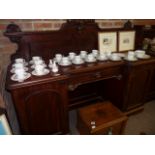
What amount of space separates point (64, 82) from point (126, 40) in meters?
1.20

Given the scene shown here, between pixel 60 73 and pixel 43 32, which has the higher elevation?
pixel 43 32

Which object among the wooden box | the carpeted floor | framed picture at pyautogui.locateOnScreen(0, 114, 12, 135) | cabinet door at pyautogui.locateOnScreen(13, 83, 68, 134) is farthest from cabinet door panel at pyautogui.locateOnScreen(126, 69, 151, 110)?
framed picture at pyautogui.locateOnScreen(0, 114, 12, 135)

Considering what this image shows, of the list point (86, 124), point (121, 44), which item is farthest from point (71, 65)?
point (121, 44)

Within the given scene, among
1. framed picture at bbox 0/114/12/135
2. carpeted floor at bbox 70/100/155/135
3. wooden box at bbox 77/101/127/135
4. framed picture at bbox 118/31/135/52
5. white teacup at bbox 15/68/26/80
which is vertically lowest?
carpeted floor at bbox 70/100/155/135

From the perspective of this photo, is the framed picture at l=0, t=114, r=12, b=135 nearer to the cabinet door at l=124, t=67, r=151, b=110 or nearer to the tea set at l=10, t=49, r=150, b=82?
the tea set at l=10, t=49, r=150, b=82

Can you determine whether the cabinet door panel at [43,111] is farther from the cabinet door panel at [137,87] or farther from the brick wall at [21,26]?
the cabinet door panel at [137,87]

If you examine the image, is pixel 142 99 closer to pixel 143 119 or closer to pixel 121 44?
pixel 143 119

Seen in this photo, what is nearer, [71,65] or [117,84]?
[71,65]

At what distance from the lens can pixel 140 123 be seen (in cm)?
182

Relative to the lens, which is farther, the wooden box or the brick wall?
the brick wall

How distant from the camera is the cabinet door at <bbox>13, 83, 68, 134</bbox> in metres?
1.18
